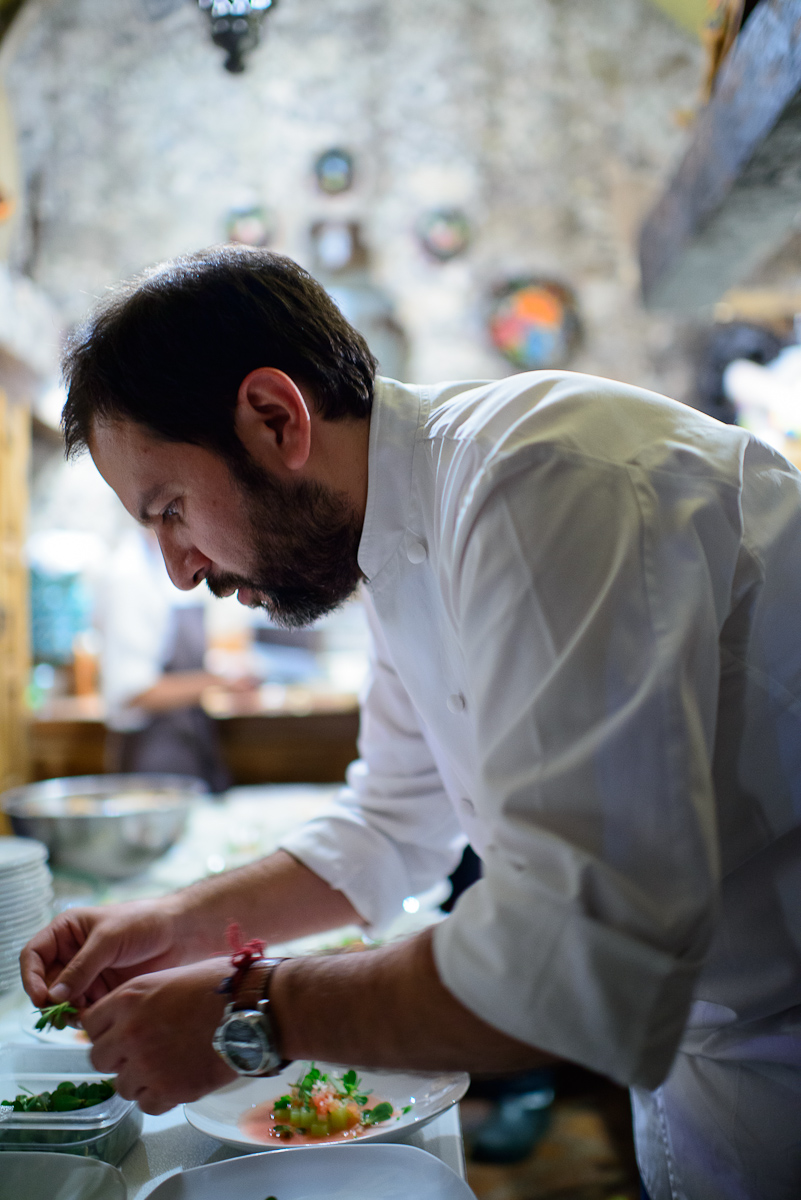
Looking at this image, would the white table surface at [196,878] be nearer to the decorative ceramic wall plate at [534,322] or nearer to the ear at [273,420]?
the ear at [273,420]

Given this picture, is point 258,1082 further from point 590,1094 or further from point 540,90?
point 540,90

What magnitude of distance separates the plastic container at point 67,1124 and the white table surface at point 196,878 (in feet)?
0.09

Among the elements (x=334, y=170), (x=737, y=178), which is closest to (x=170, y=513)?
(x=737, y=178)

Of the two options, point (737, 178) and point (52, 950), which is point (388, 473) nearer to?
point (52, 950)

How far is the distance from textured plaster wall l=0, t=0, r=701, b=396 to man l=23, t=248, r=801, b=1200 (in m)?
4.84

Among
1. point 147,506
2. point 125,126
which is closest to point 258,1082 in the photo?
point 147,506

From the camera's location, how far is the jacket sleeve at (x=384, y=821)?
1173mm

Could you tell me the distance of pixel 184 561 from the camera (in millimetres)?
1012

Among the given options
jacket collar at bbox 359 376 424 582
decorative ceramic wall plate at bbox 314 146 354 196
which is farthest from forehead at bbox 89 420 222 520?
decorative ceramic wall plate at bbox 314 146 354 196

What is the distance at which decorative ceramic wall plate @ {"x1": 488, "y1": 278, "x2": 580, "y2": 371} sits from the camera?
220 inches

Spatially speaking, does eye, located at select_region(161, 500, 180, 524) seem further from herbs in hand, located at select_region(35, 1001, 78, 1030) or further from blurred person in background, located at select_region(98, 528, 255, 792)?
blurred person in background, located at select_region(98, 528, 255, 792)

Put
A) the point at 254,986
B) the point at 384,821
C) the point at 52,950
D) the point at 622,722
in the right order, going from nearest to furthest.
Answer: the point at 622,722 → the point at 254,986 → the point at 52,950 → the point at 384,821

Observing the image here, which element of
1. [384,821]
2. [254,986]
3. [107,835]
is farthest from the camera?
[107,835]

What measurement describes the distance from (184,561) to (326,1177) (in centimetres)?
62
